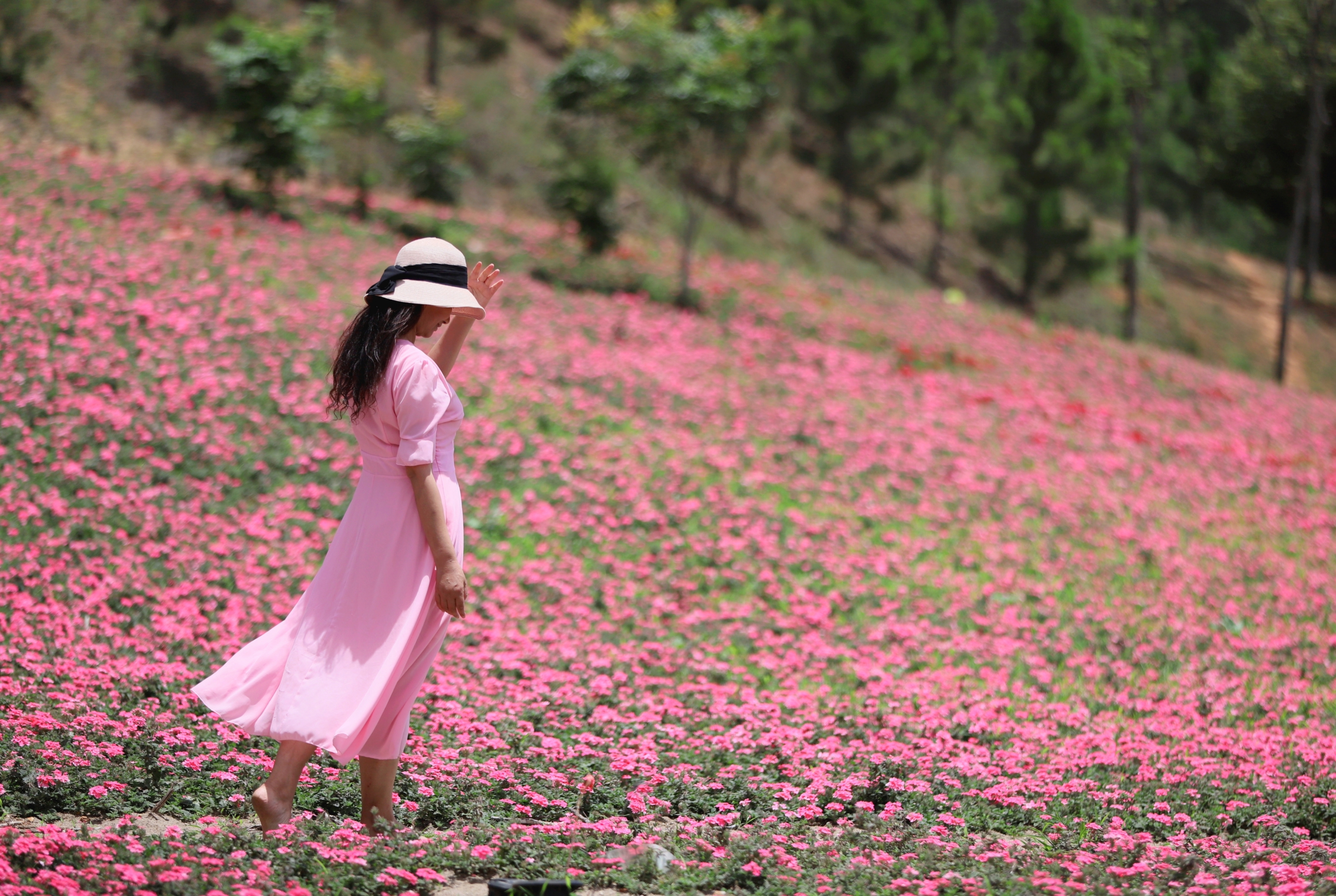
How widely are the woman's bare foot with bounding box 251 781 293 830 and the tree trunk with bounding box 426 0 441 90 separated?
22.5 m

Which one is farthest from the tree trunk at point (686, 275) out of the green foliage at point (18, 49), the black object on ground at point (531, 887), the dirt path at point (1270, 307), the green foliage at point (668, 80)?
the dirt path at point (1270, 307)

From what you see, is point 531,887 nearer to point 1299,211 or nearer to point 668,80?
point 668,80

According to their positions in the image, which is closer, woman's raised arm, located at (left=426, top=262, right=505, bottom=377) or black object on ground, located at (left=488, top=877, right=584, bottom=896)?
black object on ground, located at (left=488, top=877, right=584, bottom=896)

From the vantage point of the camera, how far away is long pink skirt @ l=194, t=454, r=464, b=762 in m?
3.31

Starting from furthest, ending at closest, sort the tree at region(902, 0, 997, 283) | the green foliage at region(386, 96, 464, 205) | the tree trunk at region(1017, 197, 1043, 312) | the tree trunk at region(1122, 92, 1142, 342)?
the tree at region(902, 0, 997, 283), the tree trunk at region(1017, 197, 1043, 312), the tree trunk at region(1122, 92, 1142, 342), the green foliage at region(386, 96, 464, 205)

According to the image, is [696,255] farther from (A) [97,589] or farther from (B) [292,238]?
(A) [97,589]

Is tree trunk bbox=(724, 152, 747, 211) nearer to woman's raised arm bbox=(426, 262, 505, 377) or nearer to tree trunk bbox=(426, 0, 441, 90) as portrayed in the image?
tree trunk bbox=(426, 0, 441, 90)

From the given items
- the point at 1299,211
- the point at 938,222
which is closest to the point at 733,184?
the point at 938,222

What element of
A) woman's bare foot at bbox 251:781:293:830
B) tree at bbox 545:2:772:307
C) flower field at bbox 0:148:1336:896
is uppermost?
tree at bbox 545:2:772:307

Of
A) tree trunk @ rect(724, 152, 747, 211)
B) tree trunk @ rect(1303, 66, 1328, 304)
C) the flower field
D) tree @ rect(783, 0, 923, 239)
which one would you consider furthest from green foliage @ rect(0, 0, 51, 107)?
tree trunk @ rect(1303, 66, 1328, 304)

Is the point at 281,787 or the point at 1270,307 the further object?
the point at 1270,307

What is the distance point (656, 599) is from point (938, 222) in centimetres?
2639

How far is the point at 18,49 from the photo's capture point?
657 inches

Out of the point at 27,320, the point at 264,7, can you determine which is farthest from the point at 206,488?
the point at 264,7
